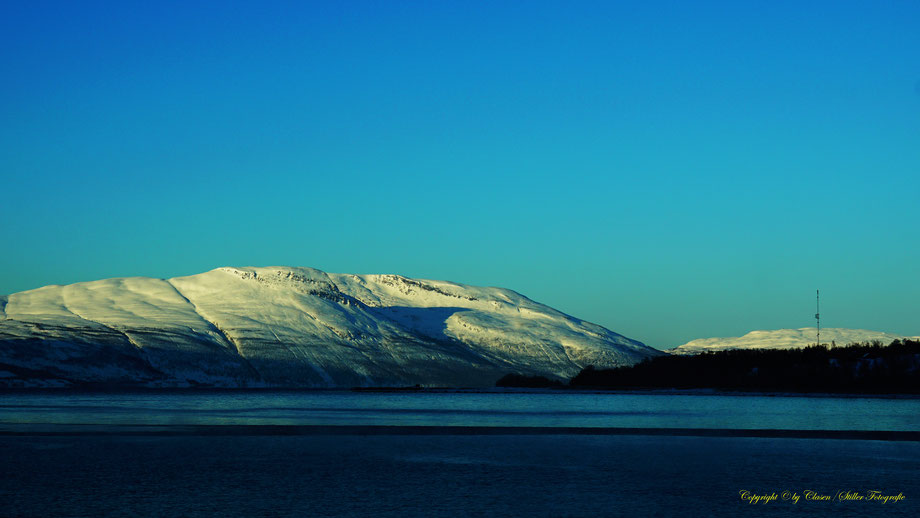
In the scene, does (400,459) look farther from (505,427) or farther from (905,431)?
(905,431)

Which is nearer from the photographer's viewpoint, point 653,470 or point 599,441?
point 653,470

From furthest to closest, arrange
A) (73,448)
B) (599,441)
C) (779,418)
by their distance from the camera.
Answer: (779,418), (599,441), (73,448)

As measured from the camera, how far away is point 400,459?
49500mm

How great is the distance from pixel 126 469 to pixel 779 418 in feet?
220

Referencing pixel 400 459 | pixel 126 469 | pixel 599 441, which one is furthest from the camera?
pixel 599 441

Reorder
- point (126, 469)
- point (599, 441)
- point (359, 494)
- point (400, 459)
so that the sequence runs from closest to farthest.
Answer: point (359, 494) → point (126, 469) → point (400, 459) → point (599, 441)

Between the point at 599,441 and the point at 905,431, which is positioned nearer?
the point at 599,441

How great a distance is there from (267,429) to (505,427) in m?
18.8

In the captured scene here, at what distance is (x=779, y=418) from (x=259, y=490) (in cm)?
6769

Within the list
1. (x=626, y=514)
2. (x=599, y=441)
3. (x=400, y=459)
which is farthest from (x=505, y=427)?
(x=626, y=514)

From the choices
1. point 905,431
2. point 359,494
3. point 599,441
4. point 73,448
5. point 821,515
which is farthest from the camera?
point 905,431

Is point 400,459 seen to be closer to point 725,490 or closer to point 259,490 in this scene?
point 259,490

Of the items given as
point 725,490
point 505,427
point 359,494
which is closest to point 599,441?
point 505,427

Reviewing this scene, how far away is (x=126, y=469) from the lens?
43.3m
